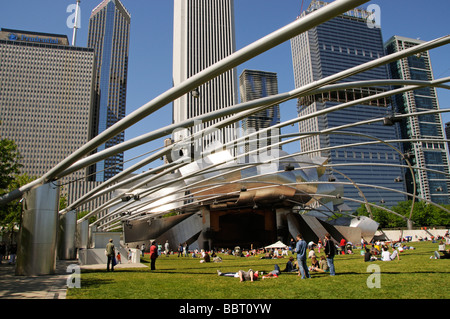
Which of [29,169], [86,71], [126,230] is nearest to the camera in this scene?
[126,230]

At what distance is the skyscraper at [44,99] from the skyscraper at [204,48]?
42.1 m

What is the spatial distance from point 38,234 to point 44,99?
149775 mm

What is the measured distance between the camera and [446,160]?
190 metres

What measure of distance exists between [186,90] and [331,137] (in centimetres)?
16128

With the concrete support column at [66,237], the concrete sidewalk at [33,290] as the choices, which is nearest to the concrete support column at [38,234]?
the concrete sidewalk at [33,290]

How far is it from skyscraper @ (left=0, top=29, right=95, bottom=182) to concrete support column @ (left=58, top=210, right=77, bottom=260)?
119m

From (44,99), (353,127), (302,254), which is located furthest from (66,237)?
(353,127)

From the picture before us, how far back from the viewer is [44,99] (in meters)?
146

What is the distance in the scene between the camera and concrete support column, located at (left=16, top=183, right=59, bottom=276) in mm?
14672

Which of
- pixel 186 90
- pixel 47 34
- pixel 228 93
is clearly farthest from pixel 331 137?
pixel 186 90

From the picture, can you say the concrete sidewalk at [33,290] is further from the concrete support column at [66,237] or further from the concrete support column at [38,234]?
the concrete support column at [66,237]

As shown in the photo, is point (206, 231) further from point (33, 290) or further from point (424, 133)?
point (424, 133)

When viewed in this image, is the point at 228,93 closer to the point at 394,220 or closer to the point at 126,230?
the point at 394,220
